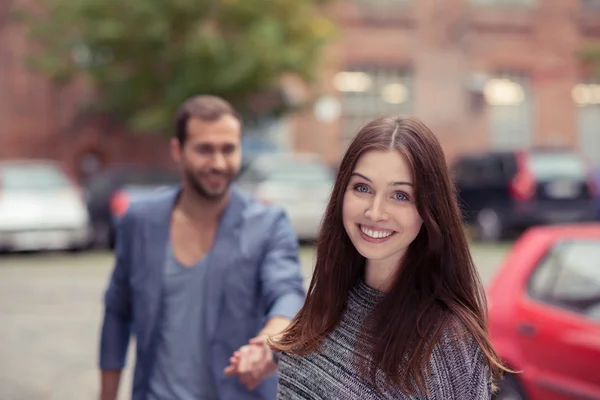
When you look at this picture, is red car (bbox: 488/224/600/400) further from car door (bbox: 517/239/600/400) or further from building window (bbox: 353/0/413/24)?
building window (bbox: 353/0/413/24)

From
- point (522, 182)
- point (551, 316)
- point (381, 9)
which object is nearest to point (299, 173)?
point (522, 182)

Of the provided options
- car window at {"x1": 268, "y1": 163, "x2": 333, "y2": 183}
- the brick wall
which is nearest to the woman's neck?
car window at {"x1": 268, "y1": 163, "x2": 333, "y2": 183}

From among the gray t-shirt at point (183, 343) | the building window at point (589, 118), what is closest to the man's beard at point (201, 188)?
the gray t-shirt at point (183, 343)

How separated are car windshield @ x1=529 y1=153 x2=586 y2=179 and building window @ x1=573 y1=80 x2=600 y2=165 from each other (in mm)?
10646

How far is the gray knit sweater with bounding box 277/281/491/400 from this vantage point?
6.97ft

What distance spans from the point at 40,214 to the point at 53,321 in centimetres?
624

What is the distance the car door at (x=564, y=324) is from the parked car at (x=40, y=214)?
40.5 ft

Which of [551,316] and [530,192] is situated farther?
[530,192]

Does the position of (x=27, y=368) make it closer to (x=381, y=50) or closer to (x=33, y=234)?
(x=33, y=234)

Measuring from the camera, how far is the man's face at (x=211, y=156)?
374cm

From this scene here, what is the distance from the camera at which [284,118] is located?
2534 cm

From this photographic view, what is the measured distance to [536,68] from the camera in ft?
95.1

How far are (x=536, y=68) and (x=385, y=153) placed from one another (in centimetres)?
2769

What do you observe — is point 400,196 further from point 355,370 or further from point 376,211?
point 355,370
